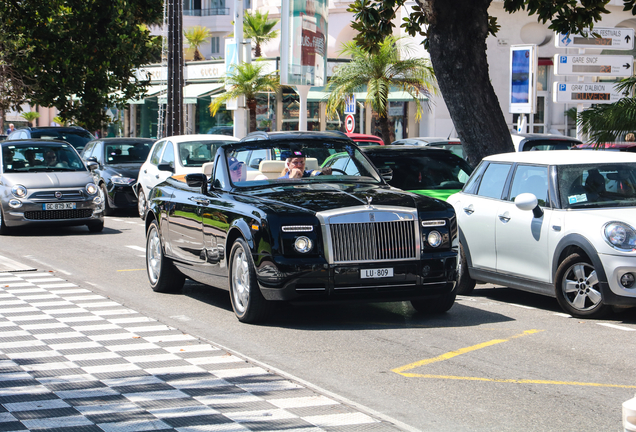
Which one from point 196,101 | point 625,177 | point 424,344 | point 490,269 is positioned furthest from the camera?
point 196,101

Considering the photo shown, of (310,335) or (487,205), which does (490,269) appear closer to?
(487,205)

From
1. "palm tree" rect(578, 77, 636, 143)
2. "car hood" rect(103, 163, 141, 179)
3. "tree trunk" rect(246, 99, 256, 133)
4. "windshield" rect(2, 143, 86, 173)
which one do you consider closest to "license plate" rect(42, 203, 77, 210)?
"windshield" rect(2, 143, 86, 173)

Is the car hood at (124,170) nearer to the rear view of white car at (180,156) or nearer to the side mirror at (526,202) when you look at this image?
the rear view of white car at (180,156)

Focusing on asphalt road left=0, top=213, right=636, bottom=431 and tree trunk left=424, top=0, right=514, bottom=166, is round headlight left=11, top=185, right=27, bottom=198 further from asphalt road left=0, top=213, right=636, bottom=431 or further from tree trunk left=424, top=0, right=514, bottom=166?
tree trunk left=424, top=0, right=514, bottom=166

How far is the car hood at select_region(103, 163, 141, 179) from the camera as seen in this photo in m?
21.5

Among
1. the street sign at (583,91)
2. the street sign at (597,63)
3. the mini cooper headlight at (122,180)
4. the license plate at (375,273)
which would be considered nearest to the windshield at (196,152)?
the mini cooper headlight at (122,180)

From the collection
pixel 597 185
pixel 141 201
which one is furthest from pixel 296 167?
pixel 141 201

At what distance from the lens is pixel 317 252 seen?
8188 millimetres

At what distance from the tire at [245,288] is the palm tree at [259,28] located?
4462cm

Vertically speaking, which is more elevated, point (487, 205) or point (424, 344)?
point (487, 205)

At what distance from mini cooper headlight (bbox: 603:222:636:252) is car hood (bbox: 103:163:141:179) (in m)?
14.5

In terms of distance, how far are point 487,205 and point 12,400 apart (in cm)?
599

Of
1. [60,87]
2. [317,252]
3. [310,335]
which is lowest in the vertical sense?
[310,335]

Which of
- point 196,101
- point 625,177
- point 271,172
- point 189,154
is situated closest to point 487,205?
point 625,177
